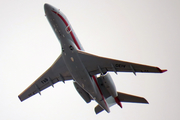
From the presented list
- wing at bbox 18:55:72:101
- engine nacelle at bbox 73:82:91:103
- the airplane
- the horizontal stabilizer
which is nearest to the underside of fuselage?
the airplane

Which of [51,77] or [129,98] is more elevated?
[51,77]

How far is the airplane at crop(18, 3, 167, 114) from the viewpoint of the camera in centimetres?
2258

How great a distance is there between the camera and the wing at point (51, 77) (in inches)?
1014

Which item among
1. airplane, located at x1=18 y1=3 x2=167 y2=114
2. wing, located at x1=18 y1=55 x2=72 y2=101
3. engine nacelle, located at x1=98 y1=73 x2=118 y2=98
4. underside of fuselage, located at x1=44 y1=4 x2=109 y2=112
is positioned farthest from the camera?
wing, located at x1=18 y1=55 x2=72 y2=101

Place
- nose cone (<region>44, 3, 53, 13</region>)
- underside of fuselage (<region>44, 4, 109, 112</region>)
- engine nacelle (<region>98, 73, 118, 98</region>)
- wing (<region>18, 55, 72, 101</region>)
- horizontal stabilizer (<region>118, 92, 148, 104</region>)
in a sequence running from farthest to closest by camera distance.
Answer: horizontal stabilizer (<region>118, 92, 148, 104</region>), wing (<region>18, 55, 72, 101</region>), engine nacelle (<region>98, 73, 118, 98</region>), underside of fuselage (<region>44, 4, 109, 112</region>), nose cone (<region>44, 3, 53, 13</region>)

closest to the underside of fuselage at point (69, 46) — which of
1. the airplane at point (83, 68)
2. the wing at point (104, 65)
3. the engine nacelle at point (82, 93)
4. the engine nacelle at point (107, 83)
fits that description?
the airplane at point (83, 68)

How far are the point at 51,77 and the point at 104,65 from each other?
21.2ft

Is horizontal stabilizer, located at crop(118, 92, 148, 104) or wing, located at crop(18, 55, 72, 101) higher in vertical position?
wing, located at crop(18, 55, 72, 101)

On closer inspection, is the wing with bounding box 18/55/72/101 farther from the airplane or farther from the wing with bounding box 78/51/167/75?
the wing with bounding box 78/51/167/75

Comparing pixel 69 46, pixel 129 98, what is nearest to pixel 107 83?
pixel 129 98

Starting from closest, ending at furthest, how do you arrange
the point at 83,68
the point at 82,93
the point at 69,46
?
the point at 69,46, the point at 83,68, the point at 82,93

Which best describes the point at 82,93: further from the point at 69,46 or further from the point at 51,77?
the point at 69,46

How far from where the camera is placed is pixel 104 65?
78.8ft

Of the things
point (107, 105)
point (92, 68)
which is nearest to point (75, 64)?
point (92, 68)
